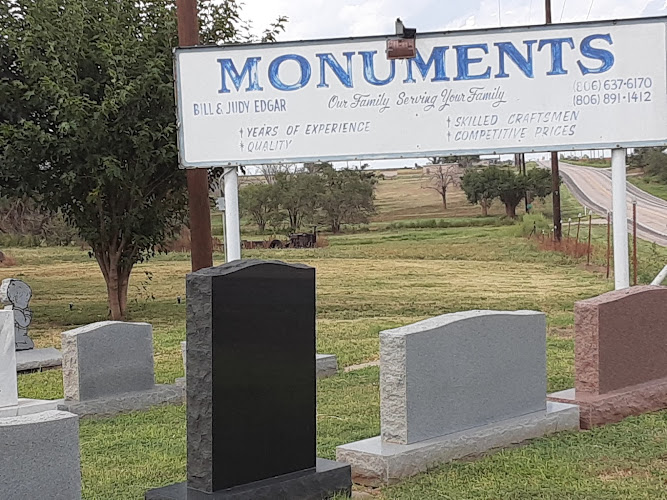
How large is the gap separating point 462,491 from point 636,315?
8.84 ft

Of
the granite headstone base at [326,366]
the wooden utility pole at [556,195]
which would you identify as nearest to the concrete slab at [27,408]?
the granite headstone base at [326,366]

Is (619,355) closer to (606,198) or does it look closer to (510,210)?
(606,198)

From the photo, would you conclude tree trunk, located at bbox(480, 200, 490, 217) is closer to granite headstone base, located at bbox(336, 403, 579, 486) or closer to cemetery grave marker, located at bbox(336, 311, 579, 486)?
cemetery grave marker, located at bbox(336, 311, 579, 486)

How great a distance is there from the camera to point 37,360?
38.5 ft

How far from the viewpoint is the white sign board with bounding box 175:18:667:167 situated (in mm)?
8945

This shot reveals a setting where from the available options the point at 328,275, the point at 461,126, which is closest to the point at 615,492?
the point at 461,126

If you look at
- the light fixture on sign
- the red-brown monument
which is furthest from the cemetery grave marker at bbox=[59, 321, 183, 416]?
the red-brown monument

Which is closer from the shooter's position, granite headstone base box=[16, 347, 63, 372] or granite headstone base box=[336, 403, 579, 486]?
granite headstone base box=[336, 403, 579, 486]

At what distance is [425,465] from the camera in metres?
5.74

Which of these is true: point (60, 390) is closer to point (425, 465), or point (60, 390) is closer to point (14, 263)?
point (425, 465)

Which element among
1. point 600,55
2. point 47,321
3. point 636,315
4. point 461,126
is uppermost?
point 600,55

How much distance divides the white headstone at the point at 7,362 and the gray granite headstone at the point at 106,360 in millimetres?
457

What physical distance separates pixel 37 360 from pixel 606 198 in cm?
1587

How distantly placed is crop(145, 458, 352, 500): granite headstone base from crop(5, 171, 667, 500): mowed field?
0.94 feet
